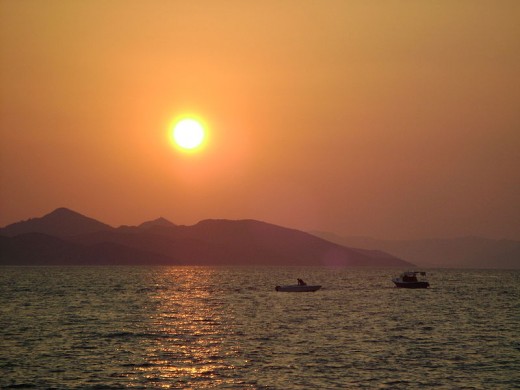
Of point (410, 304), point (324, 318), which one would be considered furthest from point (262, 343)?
point (410, 304)

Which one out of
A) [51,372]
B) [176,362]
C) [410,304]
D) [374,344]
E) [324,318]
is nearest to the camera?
[51,372]

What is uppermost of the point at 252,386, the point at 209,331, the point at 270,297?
the point at 270,297

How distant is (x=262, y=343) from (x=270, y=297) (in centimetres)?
7797

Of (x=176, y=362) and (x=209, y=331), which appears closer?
(x=176, y=362)

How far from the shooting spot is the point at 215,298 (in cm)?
14900

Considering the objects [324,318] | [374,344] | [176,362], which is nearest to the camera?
[176,362]

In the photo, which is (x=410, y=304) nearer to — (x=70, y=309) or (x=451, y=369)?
(x=70, y=309)

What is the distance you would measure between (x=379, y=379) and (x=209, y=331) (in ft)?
110

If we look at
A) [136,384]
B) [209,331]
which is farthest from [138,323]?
[136,384]

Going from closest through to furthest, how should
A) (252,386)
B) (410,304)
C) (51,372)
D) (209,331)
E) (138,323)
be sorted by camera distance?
(252,386)
(51,372)
(209,331)
(138,323)
(410,304)

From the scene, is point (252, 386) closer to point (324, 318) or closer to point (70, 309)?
point (324, 318)

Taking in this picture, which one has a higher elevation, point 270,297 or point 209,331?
point 270,297

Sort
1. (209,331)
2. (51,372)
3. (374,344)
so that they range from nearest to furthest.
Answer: (51,372)
(374,344)
(209,331)

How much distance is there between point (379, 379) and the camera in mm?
52750
